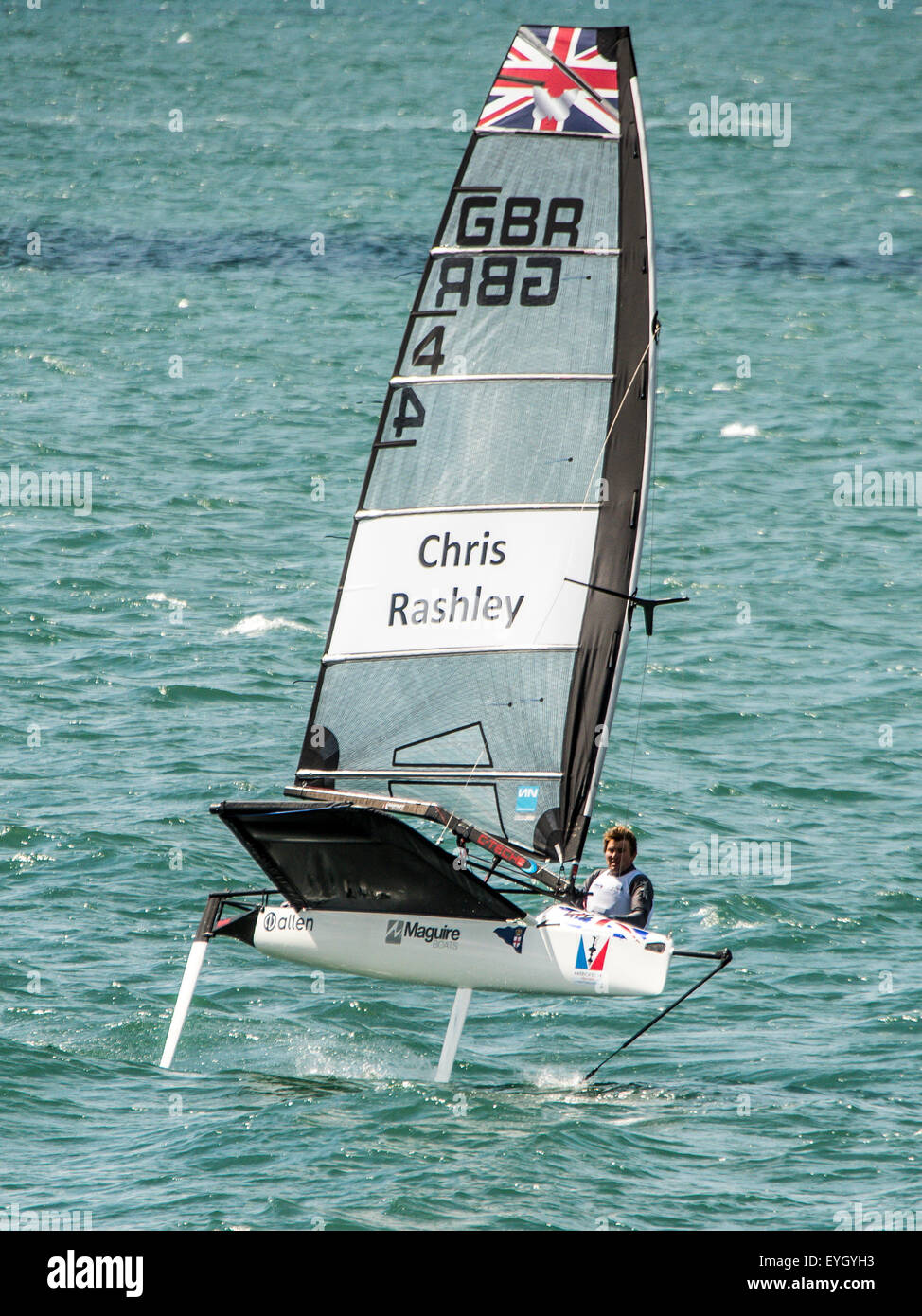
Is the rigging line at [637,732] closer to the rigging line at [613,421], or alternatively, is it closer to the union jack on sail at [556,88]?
the rigging line at [613,421]

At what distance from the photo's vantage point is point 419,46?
102188 millimetres

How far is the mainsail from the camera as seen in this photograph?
56.7ft

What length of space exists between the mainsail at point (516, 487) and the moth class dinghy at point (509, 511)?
2 centimetres

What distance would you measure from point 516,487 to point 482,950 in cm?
424

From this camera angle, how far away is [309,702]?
95.7 ft

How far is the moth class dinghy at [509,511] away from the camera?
1722 cm
